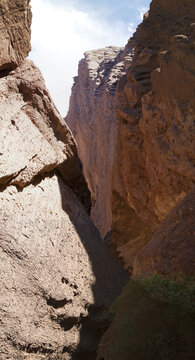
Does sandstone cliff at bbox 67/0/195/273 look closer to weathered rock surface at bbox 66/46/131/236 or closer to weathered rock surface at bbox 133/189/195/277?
weathered rock surface at bbox 133/189/195/277

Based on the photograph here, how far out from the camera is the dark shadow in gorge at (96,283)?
13.6 ft

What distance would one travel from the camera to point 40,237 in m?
4.24

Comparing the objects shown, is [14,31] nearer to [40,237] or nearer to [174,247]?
[40,237]

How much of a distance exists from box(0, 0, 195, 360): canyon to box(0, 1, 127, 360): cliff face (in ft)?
0.04

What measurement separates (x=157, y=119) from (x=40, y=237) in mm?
3866

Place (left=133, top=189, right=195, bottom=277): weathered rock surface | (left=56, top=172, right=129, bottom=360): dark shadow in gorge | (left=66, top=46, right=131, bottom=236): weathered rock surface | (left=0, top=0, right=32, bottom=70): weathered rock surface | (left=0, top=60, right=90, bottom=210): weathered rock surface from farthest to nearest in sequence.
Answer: (left=66, top=46, right=131, bottom=236): weathered rock surface → (left=0, top=0, right=32, bottom=70): weathered rock surface → (left=0, top=60, right=90, bottom=210): weathered rock surface → (left=56, top=172, right=129, bottom=360): dark shadow in gorge → (left=133, top=189, right=195, bottom=277): weathered rock surface

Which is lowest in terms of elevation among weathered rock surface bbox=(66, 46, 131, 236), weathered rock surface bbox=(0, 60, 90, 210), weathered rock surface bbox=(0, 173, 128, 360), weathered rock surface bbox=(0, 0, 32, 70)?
weathered rock surface bbox=(0, 173, 128, 360)

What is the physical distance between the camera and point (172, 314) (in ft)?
8.46

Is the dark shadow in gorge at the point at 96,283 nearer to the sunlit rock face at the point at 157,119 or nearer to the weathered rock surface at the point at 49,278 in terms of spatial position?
the weathered rock surface at the point at 49,278

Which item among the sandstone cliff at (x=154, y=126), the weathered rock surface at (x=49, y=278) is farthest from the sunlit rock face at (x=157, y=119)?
the weathered rock surface at (x=49, y=278)

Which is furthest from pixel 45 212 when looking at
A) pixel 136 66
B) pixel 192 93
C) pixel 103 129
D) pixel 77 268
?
pixel 103 129

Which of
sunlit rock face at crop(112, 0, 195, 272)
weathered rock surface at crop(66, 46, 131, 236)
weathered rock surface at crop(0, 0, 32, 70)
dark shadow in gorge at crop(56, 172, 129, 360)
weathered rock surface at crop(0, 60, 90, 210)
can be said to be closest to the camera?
dark shadow in gorge at crop(56, 172, 129, 360)

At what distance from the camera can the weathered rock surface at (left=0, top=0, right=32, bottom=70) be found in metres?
4.73

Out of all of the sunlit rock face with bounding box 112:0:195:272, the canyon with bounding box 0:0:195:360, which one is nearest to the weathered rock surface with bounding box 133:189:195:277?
the canyon with bounding box 0:0:195:360
